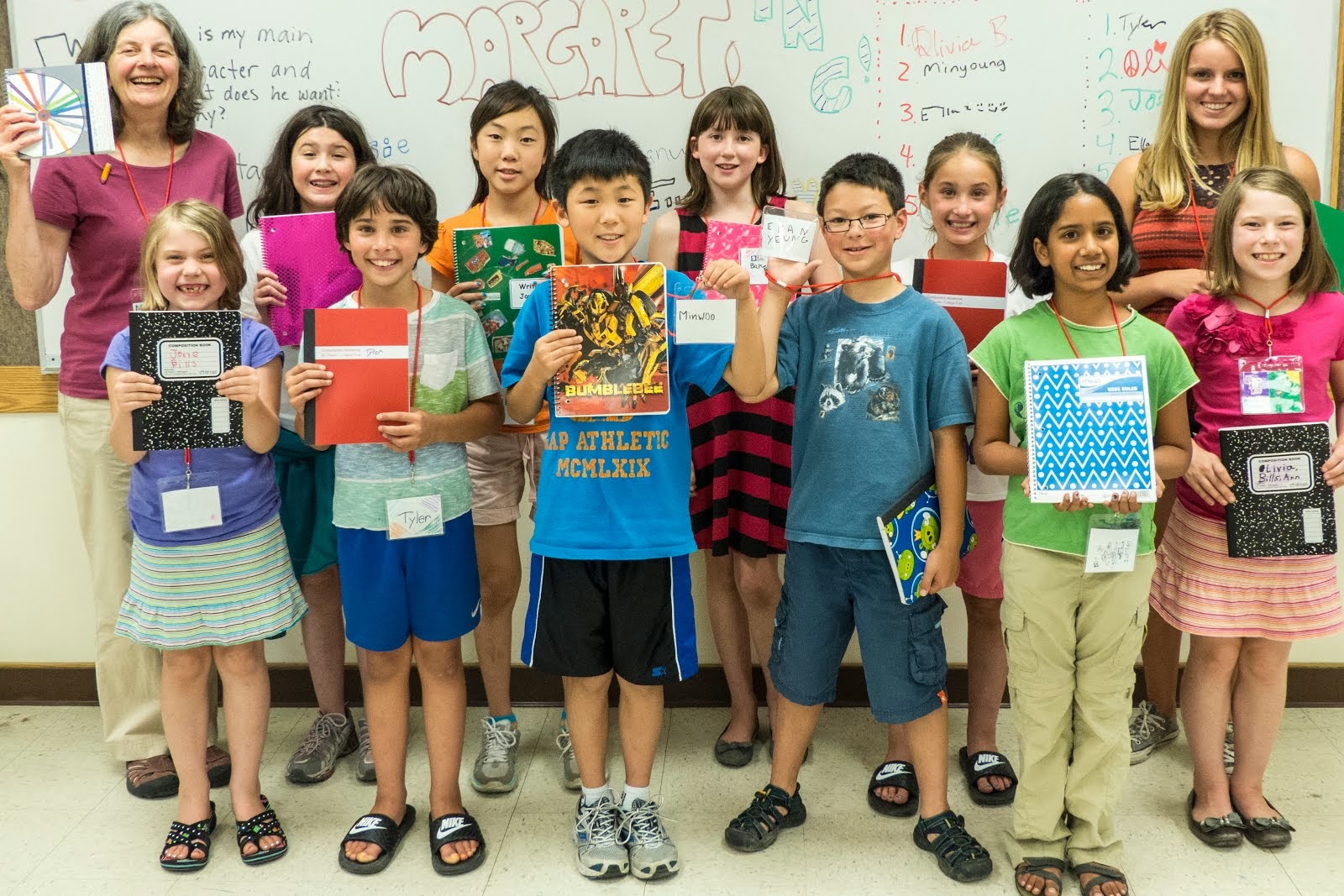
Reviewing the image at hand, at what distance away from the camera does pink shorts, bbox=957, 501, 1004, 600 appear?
260cm

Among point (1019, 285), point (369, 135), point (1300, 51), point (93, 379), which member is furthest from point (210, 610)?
point (1300, 51)

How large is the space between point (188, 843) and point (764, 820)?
131cm

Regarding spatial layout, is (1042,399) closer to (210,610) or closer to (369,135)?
(210,610)

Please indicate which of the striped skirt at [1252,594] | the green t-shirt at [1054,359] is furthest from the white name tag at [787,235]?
the striped skirt at [1252,594]

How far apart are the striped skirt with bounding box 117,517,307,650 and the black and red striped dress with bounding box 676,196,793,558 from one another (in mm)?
1065

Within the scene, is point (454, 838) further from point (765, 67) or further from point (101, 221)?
point (765, 67)

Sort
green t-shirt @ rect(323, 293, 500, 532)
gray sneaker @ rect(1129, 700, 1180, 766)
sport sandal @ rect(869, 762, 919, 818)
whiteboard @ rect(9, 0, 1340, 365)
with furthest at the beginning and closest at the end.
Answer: whiteboard @ rect(9, 0, 1340, 365)
gray sneaker @ rect(1129, 700, 1180, 766)
sport sandal @ rect(869, 762, 919, 818)
green t-shirt @ rect(323, 293, 500, 532)

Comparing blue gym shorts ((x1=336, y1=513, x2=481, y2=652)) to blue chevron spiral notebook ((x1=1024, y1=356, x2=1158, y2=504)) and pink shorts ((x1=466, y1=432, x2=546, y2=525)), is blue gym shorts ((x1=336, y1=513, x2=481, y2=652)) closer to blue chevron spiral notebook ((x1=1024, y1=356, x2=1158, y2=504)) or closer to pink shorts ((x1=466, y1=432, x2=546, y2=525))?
pink shorts ((x1=466, y1=432, x2=546, y2=525))

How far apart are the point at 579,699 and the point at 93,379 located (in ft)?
5.00

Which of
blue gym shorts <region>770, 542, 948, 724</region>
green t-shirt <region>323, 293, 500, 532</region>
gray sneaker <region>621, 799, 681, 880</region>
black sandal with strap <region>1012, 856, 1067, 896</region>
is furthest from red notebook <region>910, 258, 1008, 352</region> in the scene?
gray sneaker <region>621, 799, 681, 880</region>

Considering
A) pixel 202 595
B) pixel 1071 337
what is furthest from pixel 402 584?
pixel 1071 337

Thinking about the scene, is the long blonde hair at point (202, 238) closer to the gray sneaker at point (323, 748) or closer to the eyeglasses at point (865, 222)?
the gray sneaker at point (323, 748)

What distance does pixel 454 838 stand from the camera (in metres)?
2.35

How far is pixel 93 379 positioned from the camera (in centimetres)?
269
